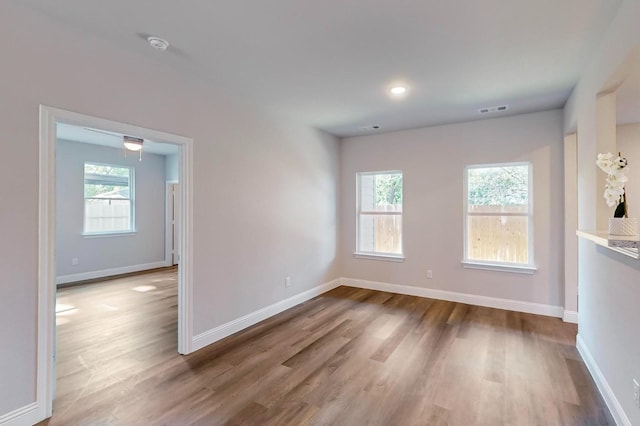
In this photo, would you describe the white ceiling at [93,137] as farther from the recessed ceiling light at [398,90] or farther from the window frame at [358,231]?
the recessed ceiling light at [398,90]

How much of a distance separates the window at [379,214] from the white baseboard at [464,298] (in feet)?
1.72

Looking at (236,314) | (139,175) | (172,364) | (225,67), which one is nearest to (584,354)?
(236,314)

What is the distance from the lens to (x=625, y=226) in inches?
71.1

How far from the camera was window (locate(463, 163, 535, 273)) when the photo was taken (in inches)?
167

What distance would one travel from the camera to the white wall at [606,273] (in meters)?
1.79

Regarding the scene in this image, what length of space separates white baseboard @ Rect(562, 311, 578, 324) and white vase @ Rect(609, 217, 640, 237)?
253 centimetres

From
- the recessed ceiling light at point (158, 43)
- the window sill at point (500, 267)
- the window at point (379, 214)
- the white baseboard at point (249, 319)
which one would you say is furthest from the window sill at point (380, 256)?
the recessed ceiling light at point (158, 43)

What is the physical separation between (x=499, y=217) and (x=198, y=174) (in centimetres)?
404

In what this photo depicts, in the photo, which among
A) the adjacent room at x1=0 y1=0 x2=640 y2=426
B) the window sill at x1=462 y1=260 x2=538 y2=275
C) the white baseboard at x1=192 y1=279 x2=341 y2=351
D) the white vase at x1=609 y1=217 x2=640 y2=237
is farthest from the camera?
the window sill at x1=462 y1=260 x2=538 y2=275

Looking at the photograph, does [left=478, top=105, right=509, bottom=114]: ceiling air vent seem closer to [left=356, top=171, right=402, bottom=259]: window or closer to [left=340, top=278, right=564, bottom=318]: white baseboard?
[left=356, top=171, right=402, bottom=259]: window

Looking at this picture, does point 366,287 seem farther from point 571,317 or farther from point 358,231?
point 571,317

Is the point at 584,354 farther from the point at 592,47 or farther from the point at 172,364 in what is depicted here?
the point at 172,364

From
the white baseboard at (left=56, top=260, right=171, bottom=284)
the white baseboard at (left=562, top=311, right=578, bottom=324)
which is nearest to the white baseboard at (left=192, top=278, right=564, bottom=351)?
the white baseboard at (left=562, top=311, right=578, bottom=324)

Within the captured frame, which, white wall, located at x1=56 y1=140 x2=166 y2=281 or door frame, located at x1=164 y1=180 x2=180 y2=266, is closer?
white wall, located at x1=56 y1=140 x2=166 y2=281
